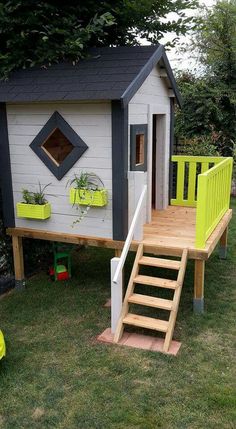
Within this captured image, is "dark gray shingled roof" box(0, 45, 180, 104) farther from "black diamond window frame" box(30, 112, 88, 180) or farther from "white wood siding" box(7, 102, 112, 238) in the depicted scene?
"black diamond window frame" box(30, 112, 88, 180)

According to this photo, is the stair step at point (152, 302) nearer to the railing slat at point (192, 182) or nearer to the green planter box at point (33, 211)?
the green planter box at point (33, 211)

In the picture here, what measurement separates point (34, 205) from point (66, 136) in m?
0.99

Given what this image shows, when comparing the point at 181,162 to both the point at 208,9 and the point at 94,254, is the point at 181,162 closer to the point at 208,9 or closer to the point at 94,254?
the point at 94,254

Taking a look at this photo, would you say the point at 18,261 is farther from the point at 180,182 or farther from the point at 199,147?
the point at 199,147

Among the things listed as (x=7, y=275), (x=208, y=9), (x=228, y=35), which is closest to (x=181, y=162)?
(x=7, y=275)

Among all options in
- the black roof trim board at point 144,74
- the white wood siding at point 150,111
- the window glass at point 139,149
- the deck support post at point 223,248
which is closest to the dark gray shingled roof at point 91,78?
the black roof trim board at point 144,74

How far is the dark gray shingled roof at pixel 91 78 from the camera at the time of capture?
4789 millimetres

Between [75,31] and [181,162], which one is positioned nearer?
[75,31]

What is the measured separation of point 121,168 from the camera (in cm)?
499

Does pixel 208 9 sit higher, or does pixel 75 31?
pixel 208 9

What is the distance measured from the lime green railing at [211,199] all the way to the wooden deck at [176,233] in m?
0.09

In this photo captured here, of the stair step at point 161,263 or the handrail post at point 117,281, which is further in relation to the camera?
the stair step at point 161,263

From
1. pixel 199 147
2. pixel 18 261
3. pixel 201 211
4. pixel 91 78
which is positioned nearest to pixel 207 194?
pixel 201 211

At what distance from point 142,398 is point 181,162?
441 cm
